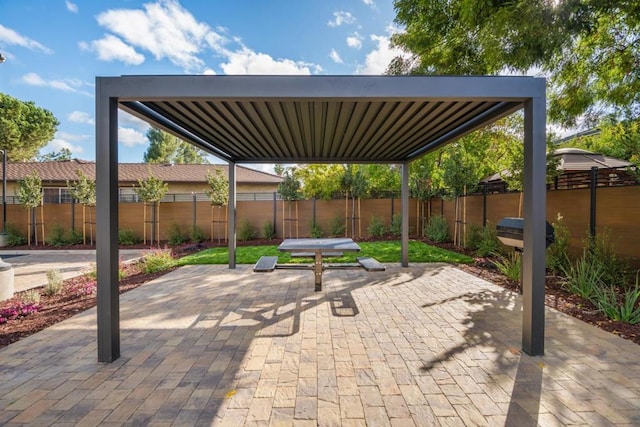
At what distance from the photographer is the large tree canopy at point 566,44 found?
4660 millimetres

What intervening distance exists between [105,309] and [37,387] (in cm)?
71

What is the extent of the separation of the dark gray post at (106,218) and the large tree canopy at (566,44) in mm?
5985

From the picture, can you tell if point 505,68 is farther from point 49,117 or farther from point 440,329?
point 49,117

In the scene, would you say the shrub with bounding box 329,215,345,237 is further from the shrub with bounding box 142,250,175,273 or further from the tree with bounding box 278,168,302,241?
the shrub with bounding box 142,250,175,273

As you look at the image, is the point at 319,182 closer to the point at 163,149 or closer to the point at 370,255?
the point at 370,255

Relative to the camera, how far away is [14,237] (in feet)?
40.3

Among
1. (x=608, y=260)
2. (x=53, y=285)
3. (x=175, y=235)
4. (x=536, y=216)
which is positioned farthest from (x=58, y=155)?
(x=608, y=260)

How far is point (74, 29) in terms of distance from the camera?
379 inches

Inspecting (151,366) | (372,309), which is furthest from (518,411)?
(151,366)

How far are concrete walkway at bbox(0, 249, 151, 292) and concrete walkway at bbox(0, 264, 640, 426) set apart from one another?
12.4 ft

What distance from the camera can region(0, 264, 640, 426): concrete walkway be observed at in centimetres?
209

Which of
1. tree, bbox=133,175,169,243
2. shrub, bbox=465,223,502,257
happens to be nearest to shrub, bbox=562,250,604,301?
shrub, bbox=465,223,502,257

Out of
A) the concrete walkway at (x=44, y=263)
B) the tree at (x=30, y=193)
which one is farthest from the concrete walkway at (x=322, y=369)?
the tree at (x=30, y=193)

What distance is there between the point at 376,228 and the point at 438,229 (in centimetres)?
247
